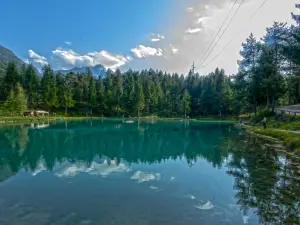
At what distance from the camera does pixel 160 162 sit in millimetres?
17516

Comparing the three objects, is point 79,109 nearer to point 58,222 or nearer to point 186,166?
point 186,166

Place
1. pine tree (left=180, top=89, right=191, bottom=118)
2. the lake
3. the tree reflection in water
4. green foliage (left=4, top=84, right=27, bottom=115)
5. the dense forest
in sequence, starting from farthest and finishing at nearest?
pine tree (left=180, top=89, right=191, bottom=118) < the dense forest < green foliage (left=4, top=84, right=27, bottom=115) < the tree reflection in water < the lake

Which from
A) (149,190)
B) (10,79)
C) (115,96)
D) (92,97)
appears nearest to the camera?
(149,190)

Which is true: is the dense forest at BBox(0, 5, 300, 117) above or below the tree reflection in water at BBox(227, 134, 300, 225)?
above

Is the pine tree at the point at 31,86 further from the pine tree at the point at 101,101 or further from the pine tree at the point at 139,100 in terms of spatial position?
the pine tree at the point at 139,100

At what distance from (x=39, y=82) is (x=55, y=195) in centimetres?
8891

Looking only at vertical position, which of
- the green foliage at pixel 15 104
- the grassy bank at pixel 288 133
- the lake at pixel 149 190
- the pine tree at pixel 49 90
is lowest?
the lake at pixel 149 190

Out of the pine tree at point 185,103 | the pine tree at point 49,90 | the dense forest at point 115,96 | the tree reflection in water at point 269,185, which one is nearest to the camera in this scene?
the tree reflection in water at point 269,185

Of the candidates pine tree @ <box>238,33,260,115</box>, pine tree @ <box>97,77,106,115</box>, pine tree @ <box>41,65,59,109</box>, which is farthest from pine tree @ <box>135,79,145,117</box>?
pine tree @ <box>238,33,260,115</box>

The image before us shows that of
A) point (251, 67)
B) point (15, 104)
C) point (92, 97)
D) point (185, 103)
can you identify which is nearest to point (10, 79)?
point (15, 104)

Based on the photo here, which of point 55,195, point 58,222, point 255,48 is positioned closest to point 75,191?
point 55,195

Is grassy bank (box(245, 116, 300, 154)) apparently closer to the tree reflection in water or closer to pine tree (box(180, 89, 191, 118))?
the tree reflection in water

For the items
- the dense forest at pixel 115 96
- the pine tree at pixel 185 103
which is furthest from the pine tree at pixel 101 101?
the pine tree at pixel 185 103

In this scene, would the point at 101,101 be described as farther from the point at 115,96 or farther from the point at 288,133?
the point at 288,133
